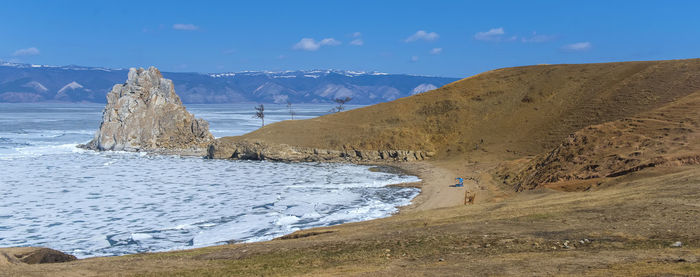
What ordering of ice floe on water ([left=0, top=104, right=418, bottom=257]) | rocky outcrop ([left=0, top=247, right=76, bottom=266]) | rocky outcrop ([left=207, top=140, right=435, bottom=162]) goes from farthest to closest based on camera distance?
rocky outcrop ([left=207, top=140, right=435, bottom=162]) < ice floe on water ([left=0, top=104, right=418, bottom=257]) < rocky outcrop ([left=0, top=247, right=76, bottom=266])

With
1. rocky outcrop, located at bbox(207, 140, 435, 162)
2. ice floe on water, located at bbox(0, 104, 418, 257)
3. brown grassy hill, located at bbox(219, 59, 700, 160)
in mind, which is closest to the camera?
ice floe on water, located at bbox(0, 104, 418, 257)

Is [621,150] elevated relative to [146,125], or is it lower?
lower

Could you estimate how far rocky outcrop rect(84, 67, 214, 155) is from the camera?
62906 mm

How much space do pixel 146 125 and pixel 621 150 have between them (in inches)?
2003

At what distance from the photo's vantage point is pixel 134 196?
33.1m

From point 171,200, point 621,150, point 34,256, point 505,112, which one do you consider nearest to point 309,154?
point 505,112

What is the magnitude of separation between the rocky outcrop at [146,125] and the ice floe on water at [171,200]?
8.80 m

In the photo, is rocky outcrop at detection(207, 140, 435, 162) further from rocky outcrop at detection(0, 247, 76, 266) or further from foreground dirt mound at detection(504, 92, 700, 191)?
rocky outcrop at detection(0, 247, 76, 266)

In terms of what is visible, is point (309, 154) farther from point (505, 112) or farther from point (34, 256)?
point (34, 256)

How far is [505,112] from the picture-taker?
60.2 m

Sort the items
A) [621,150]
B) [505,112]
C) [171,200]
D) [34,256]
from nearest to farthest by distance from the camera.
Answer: [34,256] → [621,150] → [171,200] → [505,112]

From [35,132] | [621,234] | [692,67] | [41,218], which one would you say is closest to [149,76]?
[35,132]

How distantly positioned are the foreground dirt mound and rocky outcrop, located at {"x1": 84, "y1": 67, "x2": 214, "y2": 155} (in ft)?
129

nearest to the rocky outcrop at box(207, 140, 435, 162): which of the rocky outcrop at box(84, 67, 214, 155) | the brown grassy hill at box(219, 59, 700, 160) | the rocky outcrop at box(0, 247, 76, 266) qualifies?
the brown grassy hill at box(219, 59, 700, 160)
